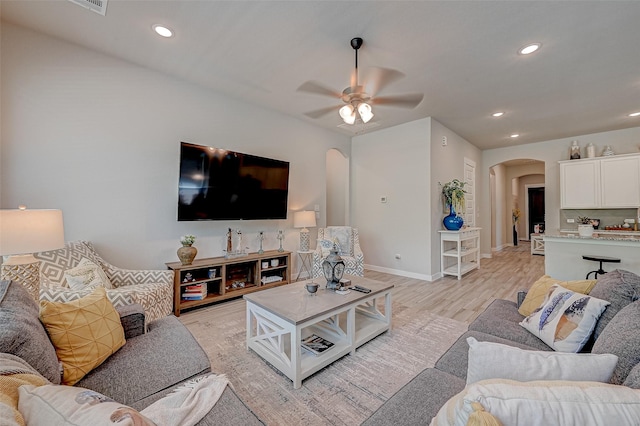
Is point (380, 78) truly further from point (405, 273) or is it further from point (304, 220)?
point (405, 273)

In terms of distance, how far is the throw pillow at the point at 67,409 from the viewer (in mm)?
592

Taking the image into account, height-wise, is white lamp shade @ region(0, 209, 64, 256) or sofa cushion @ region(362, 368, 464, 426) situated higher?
white lamp shade @ region(0, 209, 64, 256)

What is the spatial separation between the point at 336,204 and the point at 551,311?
4.71 m

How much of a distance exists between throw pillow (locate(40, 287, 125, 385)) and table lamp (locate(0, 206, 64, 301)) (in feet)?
2.09

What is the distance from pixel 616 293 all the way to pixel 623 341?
566 mm

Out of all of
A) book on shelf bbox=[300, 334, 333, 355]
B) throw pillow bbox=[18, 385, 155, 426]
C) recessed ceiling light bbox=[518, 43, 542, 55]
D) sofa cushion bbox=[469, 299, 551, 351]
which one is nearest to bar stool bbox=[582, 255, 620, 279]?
sofa cushion bbox=[469, 299, 551, 351]

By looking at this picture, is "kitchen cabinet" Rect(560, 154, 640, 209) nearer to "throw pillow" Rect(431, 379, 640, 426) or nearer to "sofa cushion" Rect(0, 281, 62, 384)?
"throw pillow" Rect(431, 379, 640, 426)

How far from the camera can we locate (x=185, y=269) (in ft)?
10.1

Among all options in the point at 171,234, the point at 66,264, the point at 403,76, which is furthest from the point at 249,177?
the point at 403,76

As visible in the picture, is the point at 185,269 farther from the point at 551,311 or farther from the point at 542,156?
the point at 542,156

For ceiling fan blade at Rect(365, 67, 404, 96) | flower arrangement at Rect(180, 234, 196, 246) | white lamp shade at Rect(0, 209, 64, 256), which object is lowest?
flower arrangement at Rect(180, 234, 196, 246)

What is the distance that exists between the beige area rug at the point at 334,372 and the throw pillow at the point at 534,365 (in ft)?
3.22

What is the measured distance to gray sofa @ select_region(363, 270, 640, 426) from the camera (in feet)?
3.19

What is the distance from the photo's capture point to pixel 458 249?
15.2 ft
